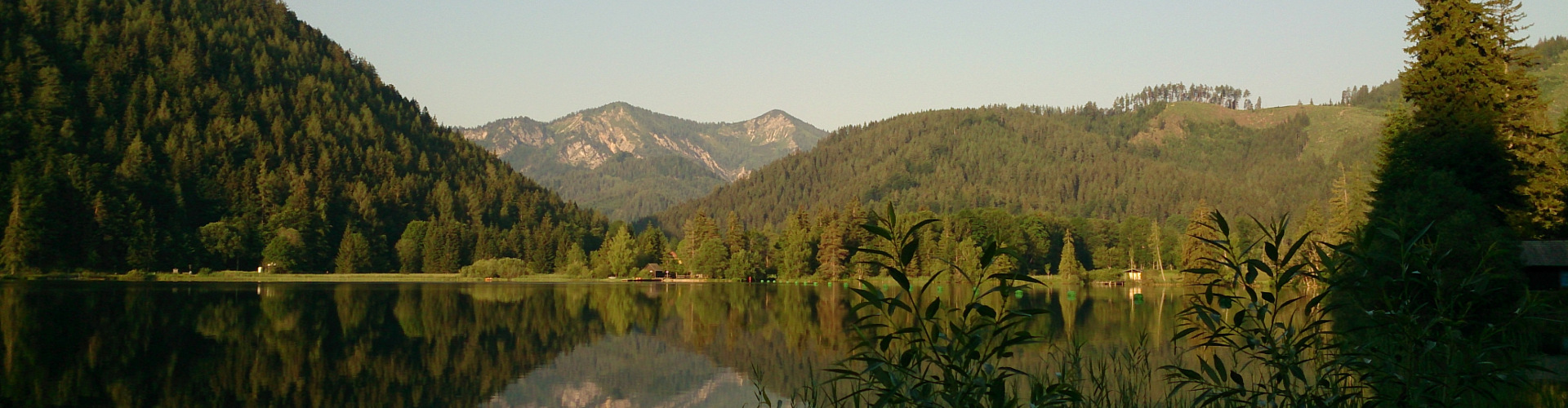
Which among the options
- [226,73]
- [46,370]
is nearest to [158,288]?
[46,370]

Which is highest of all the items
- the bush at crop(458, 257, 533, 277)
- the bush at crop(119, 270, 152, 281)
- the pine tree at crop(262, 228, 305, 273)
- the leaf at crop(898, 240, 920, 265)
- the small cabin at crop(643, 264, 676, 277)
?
the leaf at crop(898, 240, 920, 265)

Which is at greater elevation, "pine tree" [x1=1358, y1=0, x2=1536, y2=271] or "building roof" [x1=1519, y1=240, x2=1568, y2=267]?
"pine tree" [x1=1358, y1=0, x2=1536, y2=271]

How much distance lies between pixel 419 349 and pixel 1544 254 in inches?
1680

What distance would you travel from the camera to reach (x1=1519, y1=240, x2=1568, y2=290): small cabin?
1631 inches

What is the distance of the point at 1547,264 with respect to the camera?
41625 millimetres

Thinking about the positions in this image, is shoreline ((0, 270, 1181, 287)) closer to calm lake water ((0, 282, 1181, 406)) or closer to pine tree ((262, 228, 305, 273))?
pine tree ((262, 228, 305, 273))

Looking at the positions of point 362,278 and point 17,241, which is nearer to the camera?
point 17,241

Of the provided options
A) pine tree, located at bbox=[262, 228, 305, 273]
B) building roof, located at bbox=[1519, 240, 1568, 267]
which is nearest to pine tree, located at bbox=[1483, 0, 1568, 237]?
building roof, located at bbox=[1519, 240, 1568, 267]

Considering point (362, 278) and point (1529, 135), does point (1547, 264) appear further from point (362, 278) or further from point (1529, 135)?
point (362, 278)

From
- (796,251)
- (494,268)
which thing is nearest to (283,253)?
(494,268)

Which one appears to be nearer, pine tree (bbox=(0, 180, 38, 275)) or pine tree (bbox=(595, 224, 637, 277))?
pine tree (bbox=(0, 180, 38, 275))

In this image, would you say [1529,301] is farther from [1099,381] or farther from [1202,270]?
[1099,381]

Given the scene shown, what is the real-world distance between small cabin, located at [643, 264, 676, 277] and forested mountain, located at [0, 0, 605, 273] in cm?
1172

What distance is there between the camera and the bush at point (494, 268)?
144m
